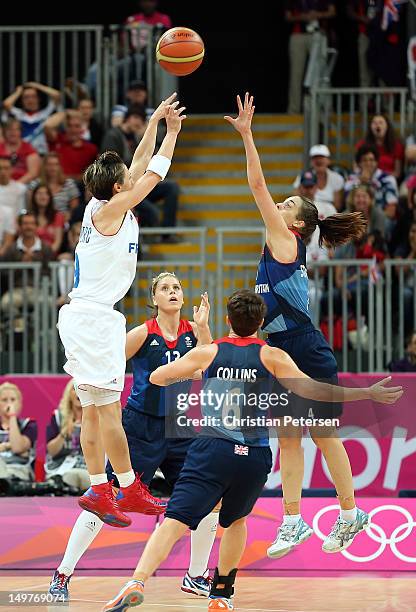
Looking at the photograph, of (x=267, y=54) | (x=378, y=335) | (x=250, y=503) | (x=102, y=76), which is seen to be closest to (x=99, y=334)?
(x=250, y=503)

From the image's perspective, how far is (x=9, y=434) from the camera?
1345 cm

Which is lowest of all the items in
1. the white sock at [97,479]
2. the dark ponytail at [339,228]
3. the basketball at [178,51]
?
the white sock at [97,479]

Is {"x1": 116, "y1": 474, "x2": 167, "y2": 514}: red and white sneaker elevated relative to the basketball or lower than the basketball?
lower

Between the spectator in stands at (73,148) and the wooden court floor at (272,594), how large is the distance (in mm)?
7123

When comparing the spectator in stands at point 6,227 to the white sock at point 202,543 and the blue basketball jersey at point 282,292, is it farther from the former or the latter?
the blue basketball jersey at point 282,292

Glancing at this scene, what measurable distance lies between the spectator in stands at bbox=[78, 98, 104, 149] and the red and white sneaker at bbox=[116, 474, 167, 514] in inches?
321

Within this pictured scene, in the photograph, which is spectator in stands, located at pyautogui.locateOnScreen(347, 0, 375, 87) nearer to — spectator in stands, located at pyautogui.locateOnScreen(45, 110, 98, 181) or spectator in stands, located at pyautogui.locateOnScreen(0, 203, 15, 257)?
spectator in stands, located at pyautogui.locateOnScreen(45, 110, 98, 181)

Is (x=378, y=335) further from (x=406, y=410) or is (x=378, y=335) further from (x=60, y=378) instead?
(x=60, y=378)

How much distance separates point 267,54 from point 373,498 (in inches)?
390

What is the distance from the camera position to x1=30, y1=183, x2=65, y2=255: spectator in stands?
53.9 ft

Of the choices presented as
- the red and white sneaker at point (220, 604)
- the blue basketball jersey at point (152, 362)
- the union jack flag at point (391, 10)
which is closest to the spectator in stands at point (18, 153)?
the union jack flag at point (391, 10)

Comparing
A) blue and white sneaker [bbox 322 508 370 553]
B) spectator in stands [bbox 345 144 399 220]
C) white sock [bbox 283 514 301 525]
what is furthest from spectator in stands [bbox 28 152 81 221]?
blue and white sneaker [bbox 322 508 370 553]

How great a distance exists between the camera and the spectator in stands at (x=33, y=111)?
18297 millimetres

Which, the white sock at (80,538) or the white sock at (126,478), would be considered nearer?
the white sock at (126,478)
